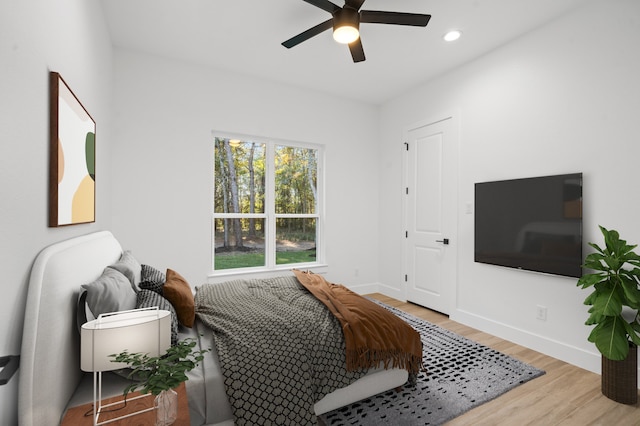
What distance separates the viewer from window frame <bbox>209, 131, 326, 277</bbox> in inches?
154

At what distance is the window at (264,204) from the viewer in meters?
4.01

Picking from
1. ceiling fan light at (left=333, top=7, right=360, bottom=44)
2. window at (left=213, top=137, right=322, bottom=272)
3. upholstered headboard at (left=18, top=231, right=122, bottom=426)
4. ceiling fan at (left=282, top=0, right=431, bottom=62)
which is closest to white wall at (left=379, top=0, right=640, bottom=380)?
ceiling fan at (left=282, top=0, right=431, bottom=62)

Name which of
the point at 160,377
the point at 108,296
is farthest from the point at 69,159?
the point at 160,377

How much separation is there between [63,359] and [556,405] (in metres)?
2.82

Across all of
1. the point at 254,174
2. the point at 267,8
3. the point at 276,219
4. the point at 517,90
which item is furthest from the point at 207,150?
the point at 517,90

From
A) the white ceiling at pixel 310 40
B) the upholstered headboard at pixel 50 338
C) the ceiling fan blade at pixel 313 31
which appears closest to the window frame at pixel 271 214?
the white ceiling at pixel 310 40

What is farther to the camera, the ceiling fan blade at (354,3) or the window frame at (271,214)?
the window frame at (271,214)

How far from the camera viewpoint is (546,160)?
9.45 ft

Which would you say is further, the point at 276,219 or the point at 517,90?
the point at 276,219

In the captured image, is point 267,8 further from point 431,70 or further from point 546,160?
point 546,160

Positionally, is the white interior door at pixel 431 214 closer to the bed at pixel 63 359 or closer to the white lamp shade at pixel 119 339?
the bed at pixel 63 359

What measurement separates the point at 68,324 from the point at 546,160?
362cm

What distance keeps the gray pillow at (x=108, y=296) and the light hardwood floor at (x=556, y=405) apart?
197cm

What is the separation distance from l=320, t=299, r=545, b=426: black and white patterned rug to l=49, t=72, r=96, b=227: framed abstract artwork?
1888 mm
